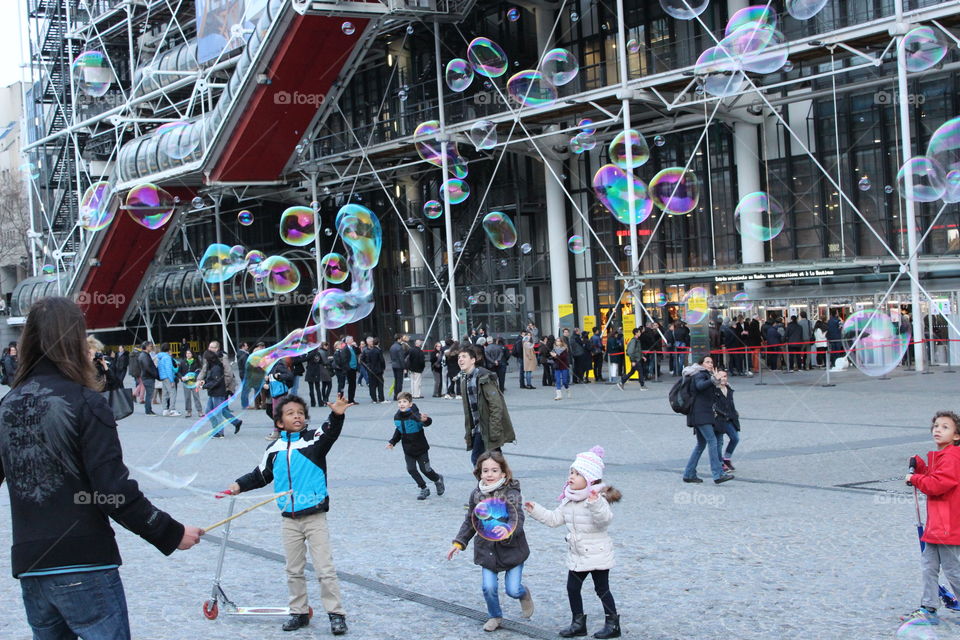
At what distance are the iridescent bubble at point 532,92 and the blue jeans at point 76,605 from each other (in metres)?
23.4

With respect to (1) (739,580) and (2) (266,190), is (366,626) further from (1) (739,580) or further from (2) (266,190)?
(2) (266,190)

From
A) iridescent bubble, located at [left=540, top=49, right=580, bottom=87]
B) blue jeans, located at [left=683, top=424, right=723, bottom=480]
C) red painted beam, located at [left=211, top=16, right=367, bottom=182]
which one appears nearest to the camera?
blue jeans, located at [left=683, top=424, right=723, bottom=480]

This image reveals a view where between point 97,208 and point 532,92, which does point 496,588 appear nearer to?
point 532,92

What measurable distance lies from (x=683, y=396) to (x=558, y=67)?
1428 centimetres

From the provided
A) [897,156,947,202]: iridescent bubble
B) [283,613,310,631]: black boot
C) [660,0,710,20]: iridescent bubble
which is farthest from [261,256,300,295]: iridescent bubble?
[283,613,310,631]: black boot

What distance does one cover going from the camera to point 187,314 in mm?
47781

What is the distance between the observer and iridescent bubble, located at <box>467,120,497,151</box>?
26.3 m

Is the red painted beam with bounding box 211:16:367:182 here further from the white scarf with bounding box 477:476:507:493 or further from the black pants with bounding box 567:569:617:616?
the black pants with bounding box 567:569:617:616

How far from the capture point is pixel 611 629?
19.8ft

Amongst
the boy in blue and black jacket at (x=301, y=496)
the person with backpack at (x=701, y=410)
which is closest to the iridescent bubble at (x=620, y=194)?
the person with backpack at (x=701, y=410)

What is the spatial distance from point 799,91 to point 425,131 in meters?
9.83

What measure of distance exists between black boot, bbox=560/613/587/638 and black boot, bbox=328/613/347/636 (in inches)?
49.4

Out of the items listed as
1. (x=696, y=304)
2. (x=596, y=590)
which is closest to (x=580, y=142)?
(x=696, y=304)

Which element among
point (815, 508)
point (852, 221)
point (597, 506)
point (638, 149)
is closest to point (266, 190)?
point (638, 149)
